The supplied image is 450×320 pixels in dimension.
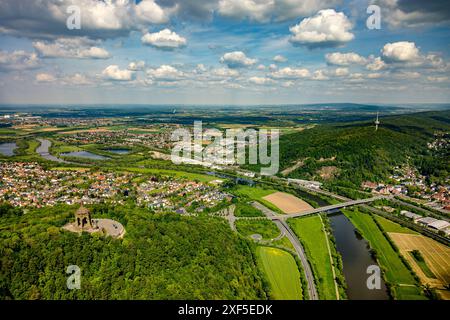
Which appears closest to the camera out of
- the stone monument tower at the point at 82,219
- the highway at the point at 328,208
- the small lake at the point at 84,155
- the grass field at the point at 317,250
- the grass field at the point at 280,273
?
the stone monument tower at the point at 82,219

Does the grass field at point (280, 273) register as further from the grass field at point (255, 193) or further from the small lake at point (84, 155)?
the small lake at point (84, 155)

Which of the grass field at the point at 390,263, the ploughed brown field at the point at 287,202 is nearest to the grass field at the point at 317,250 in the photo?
the ploughed brown field at the point at 287,202

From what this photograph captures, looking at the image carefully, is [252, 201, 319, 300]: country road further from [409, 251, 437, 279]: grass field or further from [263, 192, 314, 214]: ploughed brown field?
[409, 251, 437, 279]: grass field

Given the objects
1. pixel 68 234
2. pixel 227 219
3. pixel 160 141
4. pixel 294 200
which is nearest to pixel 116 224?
pixel 68 234

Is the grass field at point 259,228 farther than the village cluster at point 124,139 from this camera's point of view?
No
